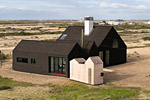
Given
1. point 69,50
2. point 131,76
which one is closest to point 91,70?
point 69,50

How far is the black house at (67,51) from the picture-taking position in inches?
914

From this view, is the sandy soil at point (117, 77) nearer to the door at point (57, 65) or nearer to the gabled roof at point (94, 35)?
the door at point (57, 65)

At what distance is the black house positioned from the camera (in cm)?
2322

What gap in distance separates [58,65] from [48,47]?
7.82ft

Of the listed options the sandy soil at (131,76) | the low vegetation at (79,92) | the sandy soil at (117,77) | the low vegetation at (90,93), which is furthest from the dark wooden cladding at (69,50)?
the low vegetation at (90,93)

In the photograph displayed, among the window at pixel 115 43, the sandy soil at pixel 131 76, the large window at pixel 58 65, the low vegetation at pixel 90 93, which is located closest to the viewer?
the low vegetation at pixel 90 93

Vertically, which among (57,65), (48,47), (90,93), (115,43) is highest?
(115,43)

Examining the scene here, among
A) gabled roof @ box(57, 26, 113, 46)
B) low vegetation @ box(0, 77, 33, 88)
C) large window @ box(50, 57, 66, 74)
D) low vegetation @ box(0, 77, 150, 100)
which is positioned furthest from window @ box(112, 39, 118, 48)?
low vegetation @ box(0, 77, 33, 88)

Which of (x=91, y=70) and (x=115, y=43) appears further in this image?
(x=115, y=43)

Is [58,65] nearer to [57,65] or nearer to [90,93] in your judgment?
[57,65]

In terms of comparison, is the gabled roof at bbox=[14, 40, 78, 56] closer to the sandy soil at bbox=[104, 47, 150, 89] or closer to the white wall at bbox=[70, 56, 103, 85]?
the white wall at bbox=[70, 56, 103, 85]

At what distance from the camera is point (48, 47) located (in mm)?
24484

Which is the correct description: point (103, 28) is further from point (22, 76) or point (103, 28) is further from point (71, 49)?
point (22, 76)

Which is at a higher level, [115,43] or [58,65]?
[115,43]
